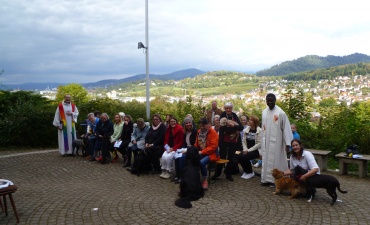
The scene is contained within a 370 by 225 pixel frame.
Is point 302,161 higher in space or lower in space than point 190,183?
higher

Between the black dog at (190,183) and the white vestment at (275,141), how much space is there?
1.66m

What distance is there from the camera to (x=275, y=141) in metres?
6.49

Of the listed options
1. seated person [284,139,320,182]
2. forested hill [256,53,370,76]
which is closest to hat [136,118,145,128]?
seated person [284,139,320,182]

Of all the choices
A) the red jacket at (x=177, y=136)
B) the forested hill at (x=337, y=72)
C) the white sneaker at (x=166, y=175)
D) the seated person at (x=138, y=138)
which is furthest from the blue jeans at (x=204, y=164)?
the forested hill at (x=337, y=72)

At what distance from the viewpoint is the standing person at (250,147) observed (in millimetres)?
7180

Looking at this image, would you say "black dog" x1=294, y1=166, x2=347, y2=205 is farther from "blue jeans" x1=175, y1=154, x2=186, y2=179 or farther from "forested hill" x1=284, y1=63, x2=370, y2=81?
"forested hill" x1=284, y1=63, x2=370, y2=81

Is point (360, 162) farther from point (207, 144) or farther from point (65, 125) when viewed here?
point (65, 125)

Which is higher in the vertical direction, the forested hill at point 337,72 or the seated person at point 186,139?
the forested hill at point 337,72

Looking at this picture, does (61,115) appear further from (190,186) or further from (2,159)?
(190,186)

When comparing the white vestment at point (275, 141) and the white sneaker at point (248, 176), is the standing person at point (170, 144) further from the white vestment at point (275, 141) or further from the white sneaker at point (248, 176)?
the white vestment at point (275, 141)

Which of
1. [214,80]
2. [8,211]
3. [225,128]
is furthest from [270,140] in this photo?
[214,80]

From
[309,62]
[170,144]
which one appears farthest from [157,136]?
[309,62]

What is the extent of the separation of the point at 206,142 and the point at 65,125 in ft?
18.6

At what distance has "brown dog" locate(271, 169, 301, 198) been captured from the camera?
5703mm
